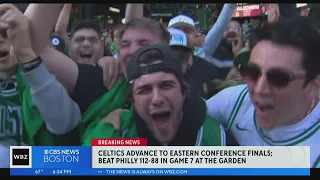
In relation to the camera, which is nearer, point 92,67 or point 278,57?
point 278,57

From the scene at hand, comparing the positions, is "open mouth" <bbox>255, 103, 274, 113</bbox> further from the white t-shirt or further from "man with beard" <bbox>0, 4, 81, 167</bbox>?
"man with beard" <bbox>0, 4, 81, 167</bbox>

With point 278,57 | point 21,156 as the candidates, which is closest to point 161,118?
point 278,57

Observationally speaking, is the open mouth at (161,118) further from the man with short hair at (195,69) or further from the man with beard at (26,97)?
the man with beard at (26,97)

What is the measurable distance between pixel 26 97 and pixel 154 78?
37.7 inches

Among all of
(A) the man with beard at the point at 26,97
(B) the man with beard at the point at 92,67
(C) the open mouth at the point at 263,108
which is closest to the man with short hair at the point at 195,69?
(B) the man with beard at the point at 92,67

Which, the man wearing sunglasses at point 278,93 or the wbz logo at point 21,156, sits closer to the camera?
the man wearing sunglasses at point 278,93

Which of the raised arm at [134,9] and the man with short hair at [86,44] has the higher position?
the raised arm at [134,9]

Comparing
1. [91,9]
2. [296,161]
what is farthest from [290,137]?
[91,9]

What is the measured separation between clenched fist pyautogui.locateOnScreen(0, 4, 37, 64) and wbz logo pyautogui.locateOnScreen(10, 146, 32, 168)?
654mm

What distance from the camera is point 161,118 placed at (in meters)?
3.33

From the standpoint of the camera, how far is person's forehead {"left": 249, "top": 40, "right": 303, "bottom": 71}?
3.25 meters

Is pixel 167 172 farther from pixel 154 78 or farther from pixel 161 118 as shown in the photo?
pixel 154 78

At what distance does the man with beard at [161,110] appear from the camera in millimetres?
3318

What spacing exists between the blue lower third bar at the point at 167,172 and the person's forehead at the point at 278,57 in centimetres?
77
